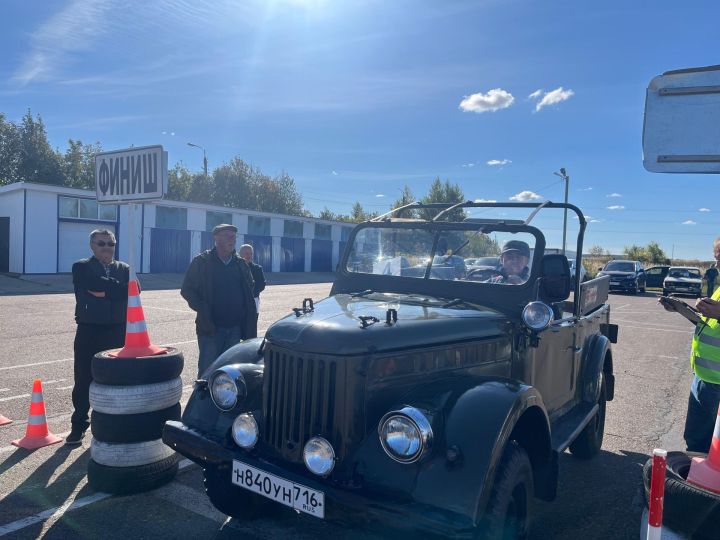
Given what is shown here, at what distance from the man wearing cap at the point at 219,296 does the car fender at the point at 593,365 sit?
10.2 feet

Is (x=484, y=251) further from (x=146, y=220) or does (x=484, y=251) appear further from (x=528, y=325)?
(x=146, y=220)

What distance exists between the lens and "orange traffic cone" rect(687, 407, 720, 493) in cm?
253

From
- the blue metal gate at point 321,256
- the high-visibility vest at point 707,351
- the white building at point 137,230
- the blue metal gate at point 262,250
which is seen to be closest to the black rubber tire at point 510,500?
the high-visibility vest at point 707,351

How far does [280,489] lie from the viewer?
2.74 meters

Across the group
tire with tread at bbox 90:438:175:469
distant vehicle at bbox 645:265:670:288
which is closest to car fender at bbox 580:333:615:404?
tire with tread at bbox 90:438:175:469

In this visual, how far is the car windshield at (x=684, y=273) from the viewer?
26.3m

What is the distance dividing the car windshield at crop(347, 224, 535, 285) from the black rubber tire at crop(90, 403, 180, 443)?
1.88m

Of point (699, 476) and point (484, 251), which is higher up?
point (484, 251)

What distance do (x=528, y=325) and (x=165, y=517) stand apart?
8.41 feet

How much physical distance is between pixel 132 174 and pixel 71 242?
863 inches

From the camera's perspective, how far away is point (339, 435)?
2723 millimetres

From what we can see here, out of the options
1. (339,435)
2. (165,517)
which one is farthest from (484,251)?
(165,517)

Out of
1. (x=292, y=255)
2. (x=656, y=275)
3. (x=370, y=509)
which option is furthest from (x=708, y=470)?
(x=292, y=255)

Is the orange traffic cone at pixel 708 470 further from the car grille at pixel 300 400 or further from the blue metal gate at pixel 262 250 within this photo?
the blue metal gate at pixel 262 250
